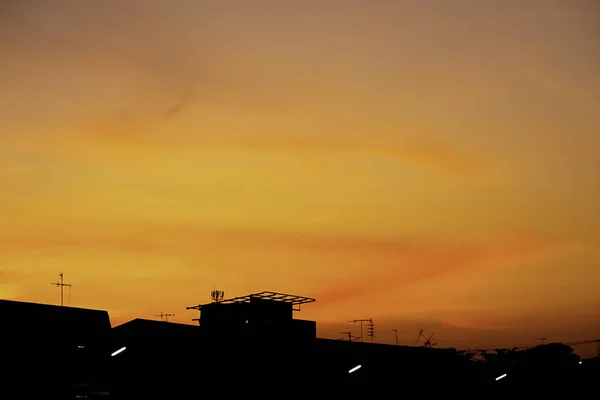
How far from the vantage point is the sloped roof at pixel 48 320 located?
42219 mm

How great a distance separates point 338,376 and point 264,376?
5.98 m

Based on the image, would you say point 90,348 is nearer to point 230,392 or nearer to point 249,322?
point 230,392

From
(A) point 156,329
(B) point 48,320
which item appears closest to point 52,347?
(B) point 48,320

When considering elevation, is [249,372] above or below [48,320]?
below

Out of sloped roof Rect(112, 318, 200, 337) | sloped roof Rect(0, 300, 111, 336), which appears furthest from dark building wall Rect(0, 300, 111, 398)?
sloped roof Rect(112, 318, 200, 337)

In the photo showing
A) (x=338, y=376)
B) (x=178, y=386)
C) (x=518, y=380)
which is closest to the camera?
(x=178, y=386)

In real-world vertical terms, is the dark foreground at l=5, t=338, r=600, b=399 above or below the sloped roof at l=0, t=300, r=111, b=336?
below

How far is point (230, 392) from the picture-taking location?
5644 cm

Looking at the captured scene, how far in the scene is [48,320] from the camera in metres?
43.6

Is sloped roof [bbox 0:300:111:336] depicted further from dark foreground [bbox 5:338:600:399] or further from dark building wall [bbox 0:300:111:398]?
dark foreground [bbox 5:338:600:399]

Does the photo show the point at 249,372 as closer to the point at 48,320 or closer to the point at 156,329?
the point at 156,329

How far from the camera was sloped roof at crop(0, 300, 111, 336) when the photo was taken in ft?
139

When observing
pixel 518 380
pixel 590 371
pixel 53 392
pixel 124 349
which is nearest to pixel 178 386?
pixel 124 349

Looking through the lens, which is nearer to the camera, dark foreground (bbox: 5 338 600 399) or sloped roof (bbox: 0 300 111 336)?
sloped roof (bbox: 0 300 111 336)
